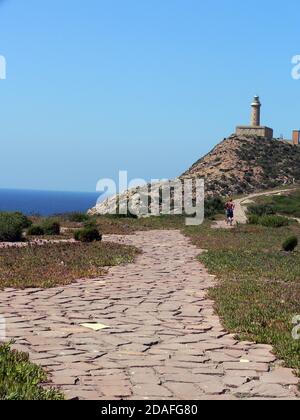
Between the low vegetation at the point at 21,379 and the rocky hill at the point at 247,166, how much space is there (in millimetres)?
61230

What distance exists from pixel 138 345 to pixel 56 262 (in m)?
8.66

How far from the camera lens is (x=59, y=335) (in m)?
8.00

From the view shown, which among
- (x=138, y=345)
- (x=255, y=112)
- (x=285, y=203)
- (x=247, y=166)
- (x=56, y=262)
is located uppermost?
(x=255, y=112)

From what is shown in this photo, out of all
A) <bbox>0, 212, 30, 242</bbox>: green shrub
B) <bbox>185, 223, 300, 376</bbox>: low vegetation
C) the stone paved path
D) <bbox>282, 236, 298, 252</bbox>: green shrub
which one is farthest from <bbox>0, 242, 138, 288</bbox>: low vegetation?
<bbox>282, 236, 298, 252</bbox>: green shrub

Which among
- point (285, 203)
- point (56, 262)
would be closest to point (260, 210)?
point (285, 203)

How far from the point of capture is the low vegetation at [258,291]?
27.0 feet

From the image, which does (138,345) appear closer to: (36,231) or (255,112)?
(36,231)

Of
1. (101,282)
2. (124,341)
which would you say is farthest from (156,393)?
(101,282)

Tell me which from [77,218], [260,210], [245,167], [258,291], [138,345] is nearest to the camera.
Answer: [138,345]

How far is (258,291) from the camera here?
38.8 ft

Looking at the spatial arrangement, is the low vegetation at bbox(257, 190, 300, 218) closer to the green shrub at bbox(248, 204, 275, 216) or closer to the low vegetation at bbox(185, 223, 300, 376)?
the green shrub at bbox(248, 204, 275, 216)

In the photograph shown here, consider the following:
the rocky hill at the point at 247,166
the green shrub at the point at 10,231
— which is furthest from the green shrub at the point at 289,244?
the rocky hill at the point at 247,166

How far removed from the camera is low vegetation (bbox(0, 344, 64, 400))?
5316 mm

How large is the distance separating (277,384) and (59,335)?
3.05 meters
